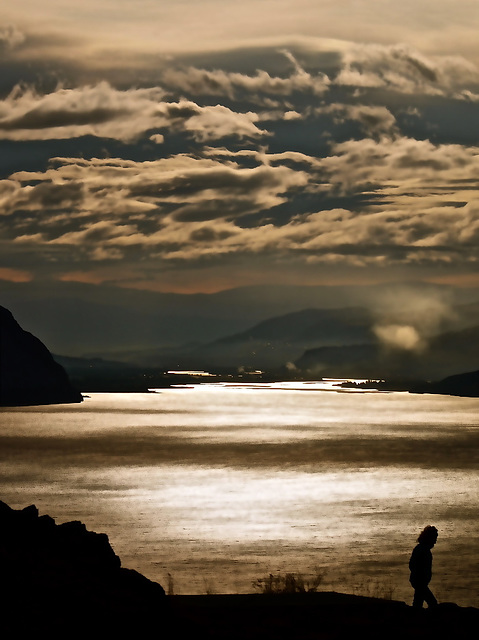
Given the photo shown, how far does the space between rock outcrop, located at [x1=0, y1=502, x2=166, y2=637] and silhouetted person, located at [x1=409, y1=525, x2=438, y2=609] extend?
453cm

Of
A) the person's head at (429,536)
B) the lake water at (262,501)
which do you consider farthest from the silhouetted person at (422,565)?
the lake water at (262,501)

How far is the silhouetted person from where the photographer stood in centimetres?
1591

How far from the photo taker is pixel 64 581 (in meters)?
13.2

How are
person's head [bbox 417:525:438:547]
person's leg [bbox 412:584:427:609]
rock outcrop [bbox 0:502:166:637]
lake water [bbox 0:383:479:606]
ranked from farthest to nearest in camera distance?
lake water [bbox 0:383:479:606], person's leg [bbox 412:584:427:609], person's head [bbox 417:525:438:547], rock outcrop [bbox 0:502:166:637]

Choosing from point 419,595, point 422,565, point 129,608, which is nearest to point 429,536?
point 422,565

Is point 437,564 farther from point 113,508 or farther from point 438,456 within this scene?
point 438,456

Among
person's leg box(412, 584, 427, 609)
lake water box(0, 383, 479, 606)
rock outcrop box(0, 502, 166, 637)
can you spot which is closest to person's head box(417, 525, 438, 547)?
person's leg box(412, 584, 427, 609)

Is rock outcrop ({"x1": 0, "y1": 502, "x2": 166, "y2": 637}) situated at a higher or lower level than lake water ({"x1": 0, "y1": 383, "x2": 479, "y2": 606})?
higher

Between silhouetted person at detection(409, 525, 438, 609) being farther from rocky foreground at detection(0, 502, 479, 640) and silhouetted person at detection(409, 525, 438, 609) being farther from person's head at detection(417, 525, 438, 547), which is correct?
rocky foreground at detection(0, 502, 479, 640)

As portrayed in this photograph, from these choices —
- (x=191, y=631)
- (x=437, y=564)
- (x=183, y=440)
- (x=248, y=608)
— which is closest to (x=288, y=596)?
(x=248, y=608)

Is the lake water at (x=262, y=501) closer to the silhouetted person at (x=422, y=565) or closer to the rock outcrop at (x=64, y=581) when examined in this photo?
the silhouetted person at (x=422, y=565)

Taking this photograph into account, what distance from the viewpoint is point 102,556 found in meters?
15.7

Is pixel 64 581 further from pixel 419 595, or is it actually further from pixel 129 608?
pixel 419 595

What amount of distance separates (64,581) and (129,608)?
1061mm
